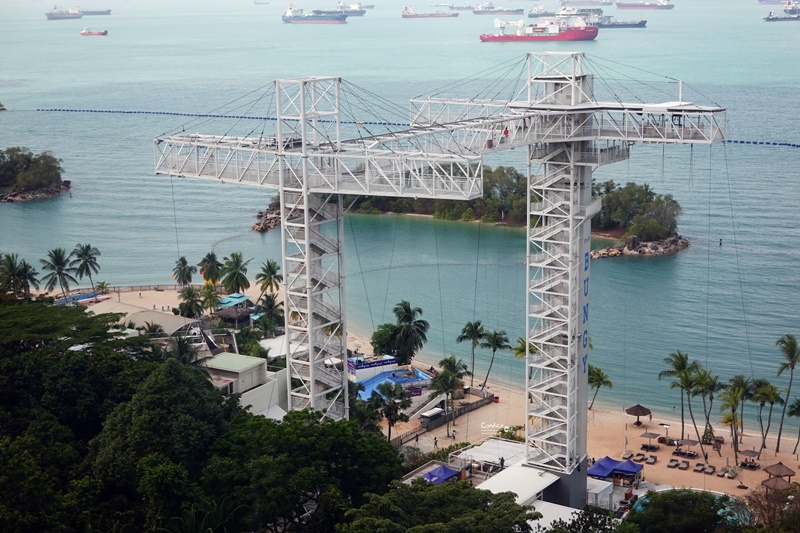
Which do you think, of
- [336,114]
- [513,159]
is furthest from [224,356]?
[513,159]

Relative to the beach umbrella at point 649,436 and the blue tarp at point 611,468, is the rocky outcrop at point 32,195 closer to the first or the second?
the beach umbrella at point 649,436

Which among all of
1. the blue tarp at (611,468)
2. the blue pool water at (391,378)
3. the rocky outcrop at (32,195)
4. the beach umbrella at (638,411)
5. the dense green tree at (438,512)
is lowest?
the blue tarp at (611,468)

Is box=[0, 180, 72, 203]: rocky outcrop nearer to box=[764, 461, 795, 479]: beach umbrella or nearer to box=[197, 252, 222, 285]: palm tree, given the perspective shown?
box=[197, 252, 222, 285]: palm tree

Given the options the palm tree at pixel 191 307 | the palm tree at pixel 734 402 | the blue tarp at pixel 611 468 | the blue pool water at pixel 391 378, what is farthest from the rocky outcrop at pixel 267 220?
the blue tarp at pixel 611 468

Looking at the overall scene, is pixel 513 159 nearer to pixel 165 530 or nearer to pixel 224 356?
pixel 224 356

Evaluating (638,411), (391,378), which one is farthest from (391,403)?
(638,411)

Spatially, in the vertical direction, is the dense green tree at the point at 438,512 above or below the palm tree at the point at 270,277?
below
